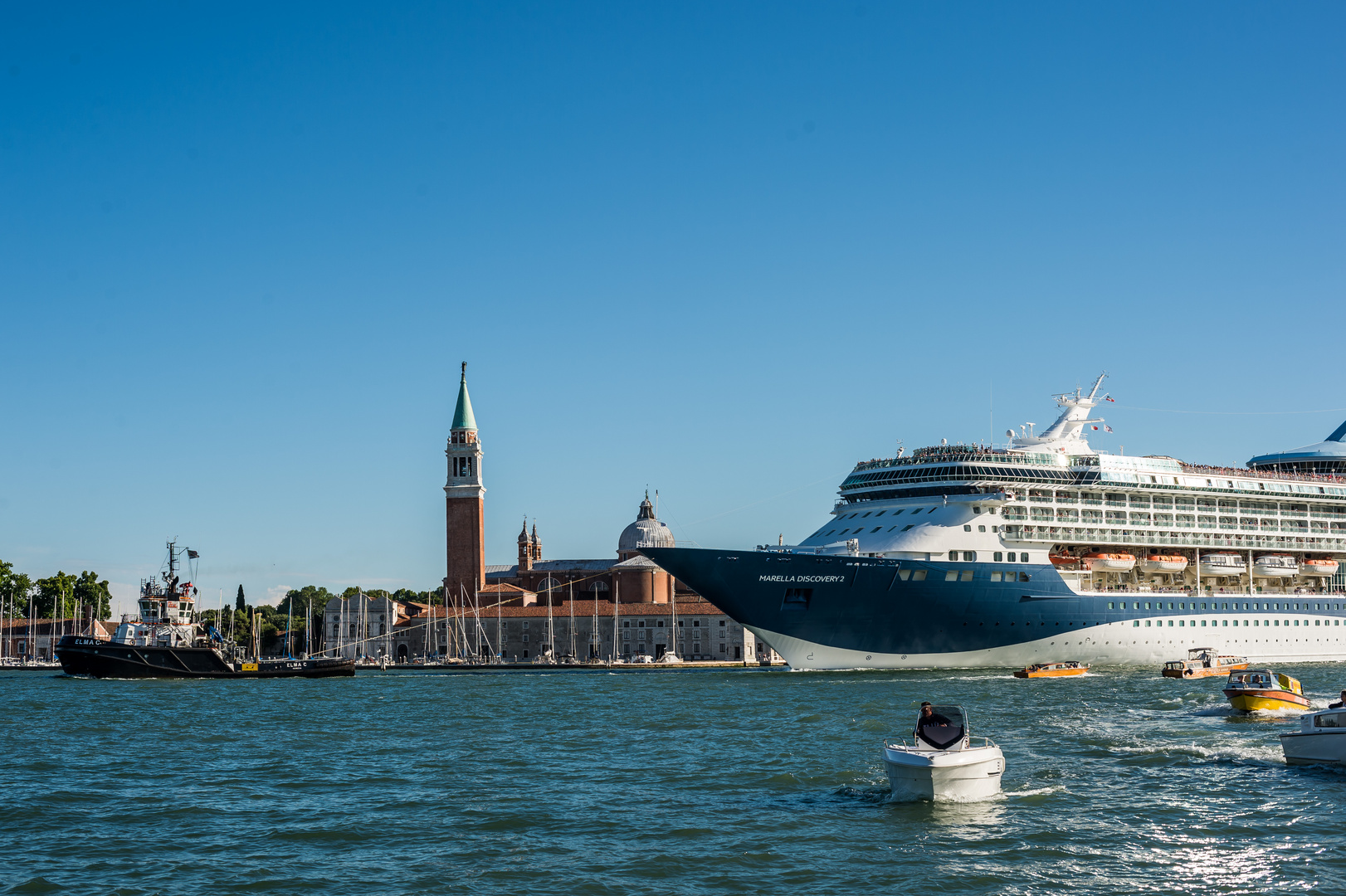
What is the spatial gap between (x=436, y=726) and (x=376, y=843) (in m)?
20.3

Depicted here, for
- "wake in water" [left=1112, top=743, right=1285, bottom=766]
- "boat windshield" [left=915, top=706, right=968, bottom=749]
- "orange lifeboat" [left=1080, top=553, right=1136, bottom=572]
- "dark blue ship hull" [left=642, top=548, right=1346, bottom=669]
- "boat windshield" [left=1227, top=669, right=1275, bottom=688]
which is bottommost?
"wake in water" [left=1112, top=743, right=1285, bottom=766]

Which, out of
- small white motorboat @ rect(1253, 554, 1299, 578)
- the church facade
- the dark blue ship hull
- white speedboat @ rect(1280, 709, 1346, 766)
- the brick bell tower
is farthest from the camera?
the brick bell tower

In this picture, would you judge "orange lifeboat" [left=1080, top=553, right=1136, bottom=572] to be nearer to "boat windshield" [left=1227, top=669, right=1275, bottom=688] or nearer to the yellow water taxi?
"boat windshield" [left=1227, top=669, right=1275, bottom=688]

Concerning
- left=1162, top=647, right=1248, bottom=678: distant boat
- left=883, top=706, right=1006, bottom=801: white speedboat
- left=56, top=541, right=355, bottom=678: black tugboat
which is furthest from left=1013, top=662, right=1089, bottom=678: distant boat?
left=56, top=541, right=355, bottom=678: black tugboat

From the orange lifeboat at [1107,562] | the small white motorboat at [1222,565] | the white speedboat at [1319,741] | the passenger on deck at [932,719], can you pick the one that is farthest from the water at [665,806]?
the small white motorboat at [1222,565]

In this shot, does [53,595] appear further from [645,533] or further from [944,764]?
[944,764]

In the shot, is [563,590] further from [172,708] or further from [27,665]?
[172,708]

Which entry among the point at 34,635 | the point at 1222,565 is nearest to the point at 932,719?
the point at 1222,565

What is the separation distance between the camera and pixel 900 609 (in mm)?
55438

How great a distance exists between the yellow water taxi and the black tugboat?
61.0 m

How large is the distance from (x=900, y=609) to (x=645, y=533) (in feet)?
257

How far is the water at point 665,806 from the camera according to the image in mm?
19016

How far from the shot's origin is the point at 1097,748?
31.4m

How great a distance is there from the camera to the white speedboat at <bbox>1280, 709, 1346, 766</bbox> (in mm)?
27375
